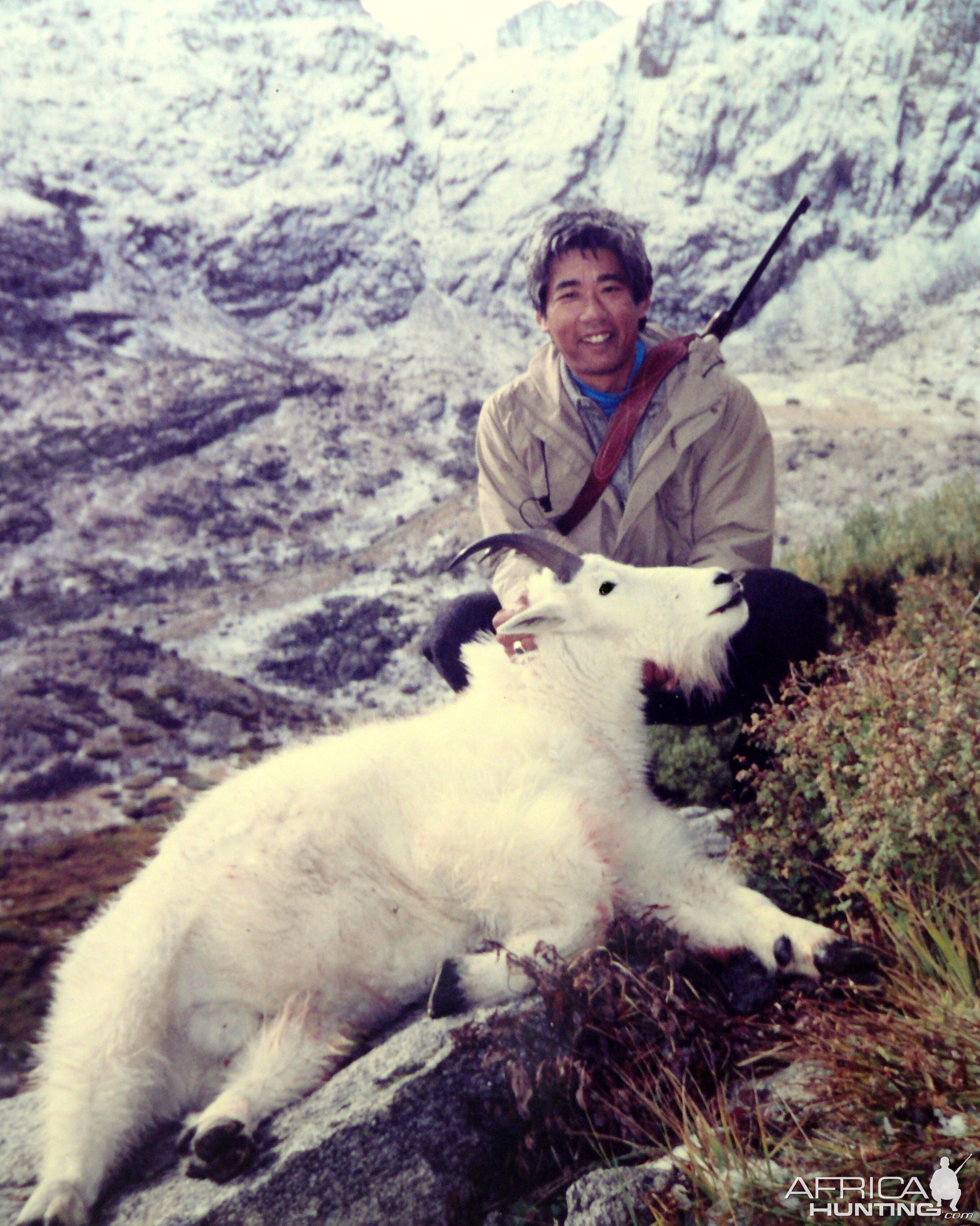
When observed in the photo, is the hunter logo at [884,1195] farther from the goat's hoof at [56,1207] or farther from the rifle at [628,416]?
A: the rifle at [628,416]

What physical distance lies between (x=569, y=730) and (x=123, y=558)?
7.00 meters

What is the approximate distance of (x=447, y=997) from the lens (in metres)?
2.53

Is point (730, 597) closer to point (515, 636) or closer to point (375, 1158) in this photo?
point (515, 636)

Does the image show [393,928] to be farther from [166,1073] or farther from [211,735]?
[211,735]

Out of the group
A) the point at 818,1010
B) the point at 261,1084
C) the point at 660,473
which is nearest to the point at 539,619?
the point at 660,473

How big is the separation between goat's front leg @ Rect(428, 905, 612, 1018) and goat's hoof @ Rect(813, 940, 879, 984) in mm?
691

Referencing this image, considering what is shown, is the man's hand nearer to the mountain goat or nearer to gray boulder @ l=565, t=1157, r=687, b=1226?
the mountain goat

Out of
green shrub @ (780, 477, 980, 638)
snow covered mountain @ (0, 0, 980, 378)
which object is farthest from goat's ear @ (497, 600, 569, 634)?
snow covered mountain @ (0, 0, 980, 378)

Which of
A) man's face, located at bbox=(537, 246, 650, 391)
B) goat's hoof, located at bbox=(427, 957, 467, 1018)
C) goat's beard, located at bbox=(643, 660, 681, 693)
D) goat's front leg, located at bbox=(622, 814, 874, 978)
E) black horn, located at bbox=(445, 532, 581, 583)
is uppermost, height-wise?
man's face, located at bbox=(537, 246, 650, 391)

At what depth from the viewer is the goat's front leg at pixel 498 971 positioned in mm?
2541

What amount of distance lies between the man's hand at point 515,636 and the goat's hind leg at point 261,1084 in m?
1.49

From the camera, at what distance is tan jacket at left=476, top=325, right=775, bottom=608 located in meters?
3.91

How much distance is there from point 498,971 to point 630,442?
251 cm

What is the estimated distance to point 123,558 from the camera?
8.69m
